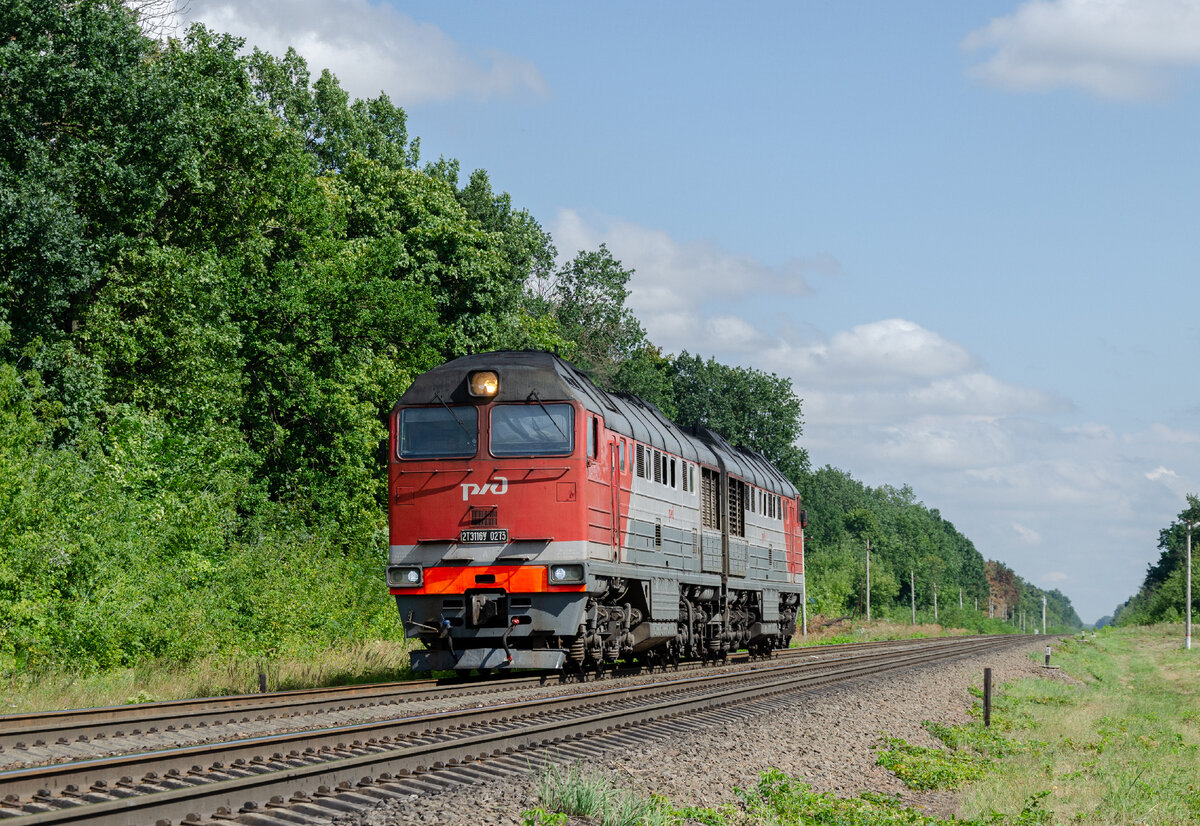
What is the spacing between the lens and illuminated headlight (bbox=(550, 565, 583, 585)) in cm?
1662

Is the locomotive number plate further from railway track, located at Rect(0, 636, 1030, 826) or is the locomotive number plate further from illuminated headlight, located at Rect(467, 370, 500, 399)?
railway track, located at Rect(0, 636, 1030, 826)

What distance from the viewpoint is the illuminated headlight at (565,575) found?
54.5ft

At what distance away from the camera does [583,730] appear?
12.6 meters

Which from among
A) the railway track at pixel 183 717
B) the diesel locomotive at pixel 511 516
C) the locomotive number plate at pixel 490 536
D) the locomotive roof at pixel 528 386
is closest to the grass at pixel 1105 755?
the diesel locomotive at pixel 511 516

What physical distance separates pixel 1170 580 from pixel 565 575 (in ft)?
354

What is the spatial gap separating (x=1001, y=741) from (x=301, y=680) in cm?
1061

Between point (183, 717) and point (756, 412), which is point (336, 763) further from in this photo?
point (756, 412)

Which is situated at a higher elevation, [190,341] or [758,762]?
[190,341]

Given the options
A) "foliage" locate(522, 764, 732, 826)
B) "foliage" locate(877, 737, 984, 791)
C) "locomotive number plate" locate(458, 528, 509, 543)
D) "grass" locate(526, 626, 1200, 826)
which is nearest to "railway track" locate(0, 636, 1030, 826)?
"foliage" locate(522, 764, 732, 826)

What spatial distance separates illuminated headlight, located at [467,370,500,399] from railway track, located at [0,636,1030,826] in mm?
4475

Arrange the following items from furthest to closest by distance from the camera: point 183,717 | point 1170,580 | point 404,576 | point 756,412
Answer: point 1170,580 → point 756,412 → point 404,576 → point 183,717

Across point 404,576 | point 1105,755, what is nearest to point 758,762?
point 404,576

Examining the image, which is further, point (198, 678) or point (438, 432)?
point (198, 678)

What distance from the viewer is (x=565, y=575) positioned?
1666 cm
